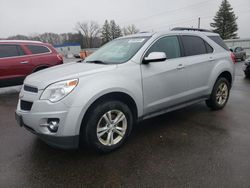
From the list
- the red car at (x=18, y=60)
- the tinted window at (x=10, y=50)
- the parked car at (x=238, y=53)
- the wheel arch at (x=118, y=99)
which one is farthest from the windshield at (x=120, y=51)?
the parked car at (x=238, y=53)

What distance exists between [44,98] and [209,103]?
11.9 ft

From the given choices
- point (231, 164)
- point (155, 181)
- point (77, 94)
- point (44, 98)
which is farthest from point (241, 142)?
point (44, 98)

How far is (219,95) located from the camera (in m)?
4.69

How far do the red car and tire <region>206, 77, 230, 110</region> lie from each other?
5.69m

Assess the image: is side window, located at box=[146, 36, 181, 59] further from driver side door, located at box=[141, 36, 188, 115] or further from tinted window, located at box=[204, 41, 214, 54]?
tinted window, located at box=[204, 41, 214, 54]

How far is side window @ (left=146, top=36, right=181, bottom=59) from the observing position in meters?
3.53

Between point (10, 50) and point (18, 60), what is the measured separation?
0.45 metres

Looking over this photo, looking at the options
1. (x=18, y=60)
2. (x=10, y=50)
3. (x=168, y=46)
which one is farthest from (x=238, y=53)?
(x=10, y=50)

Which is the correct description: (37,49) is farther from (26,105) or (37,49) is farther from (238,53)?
(238,53)

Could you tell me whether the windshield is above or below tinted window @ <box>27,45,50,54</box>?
below

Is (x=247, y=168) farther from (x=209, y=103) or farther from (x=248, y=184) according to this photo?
(x=209, y=103)

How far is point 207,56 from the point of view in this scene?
4215 mm

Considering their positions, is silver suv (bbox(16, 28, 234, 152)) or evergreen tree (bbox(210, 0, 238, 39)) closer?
silver suv (bbox(16, 28, 234, 152))

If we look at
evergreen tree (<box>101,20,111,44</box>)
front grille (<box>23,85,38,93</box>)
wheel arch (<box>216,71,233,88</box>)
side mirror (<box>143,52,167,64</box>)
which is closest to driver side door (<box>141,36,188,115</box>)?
side mirror (<box>143,52,167,64</box>)
